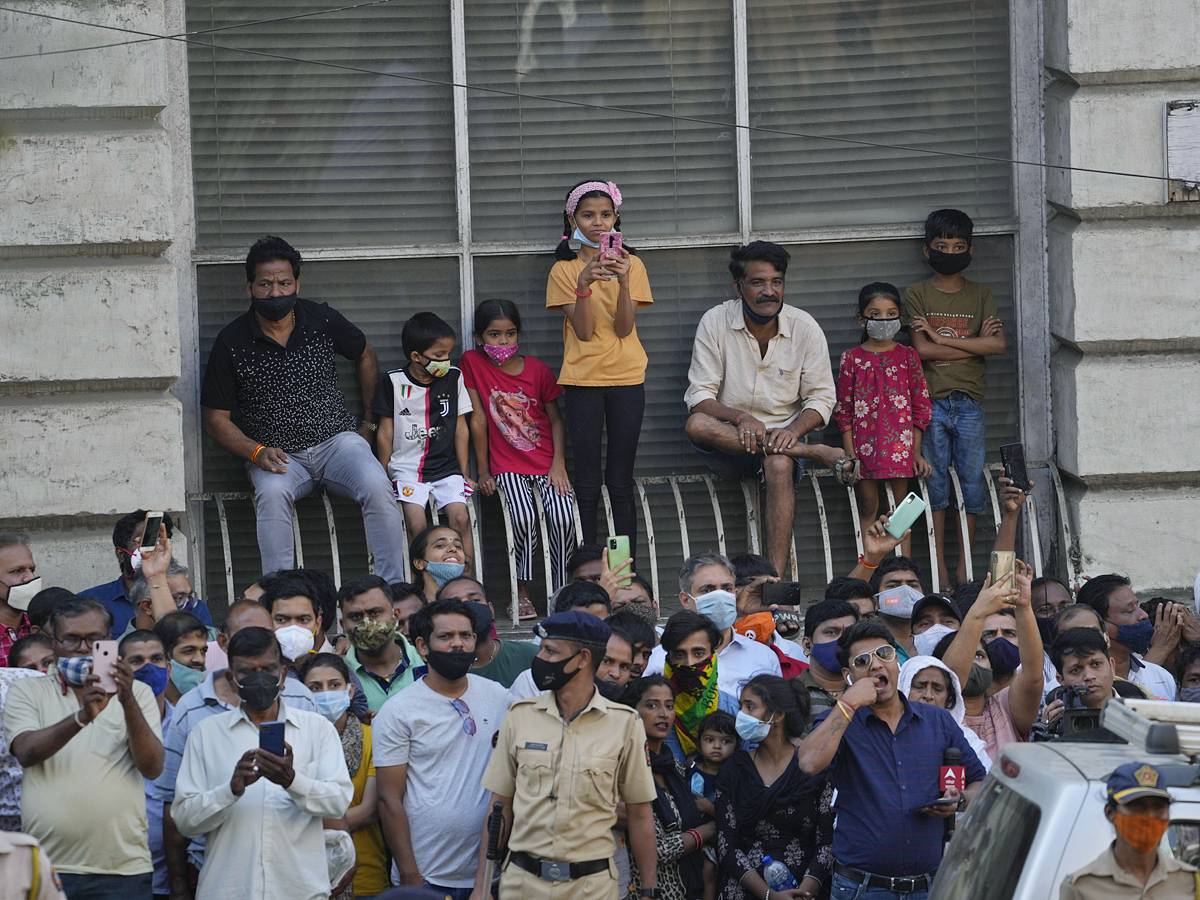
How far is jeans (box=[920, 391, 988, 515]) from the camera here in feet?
30.7

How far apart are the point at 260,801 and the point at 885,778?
2.30 meters

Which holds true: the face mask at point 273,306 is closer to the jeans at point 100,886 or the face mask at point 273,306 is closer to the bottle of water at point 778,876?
the jeans at point 100,886

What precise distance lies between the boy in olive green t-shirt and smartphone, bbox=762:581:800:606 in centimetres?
163

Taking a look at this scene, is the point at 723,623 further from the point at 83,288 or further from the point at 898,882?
the point at 83,288

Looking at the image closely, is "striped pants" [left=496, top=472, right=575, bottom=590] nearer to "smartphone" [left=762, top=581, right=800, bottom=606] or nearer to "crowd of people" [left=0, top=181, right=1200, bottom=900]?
"crowd of people" [left=0, top=181, right=1200, bottom=900]

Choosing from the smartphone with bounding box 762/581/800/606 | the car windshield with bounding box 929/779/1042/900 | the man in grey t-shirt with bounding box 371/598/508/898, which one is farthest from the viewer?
the smartphone with bounding box 762/581/800/606

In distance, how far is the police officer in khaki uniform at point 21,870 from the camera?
14.0 ft

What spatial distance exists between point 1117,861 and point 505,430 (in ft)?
19.7

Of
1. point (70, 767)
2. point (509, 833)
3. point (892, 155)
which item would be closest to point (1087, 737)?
point (509, 833)

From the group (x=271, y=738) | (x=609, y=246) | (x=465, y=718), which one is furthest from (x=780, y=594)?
(x=271, y=738)

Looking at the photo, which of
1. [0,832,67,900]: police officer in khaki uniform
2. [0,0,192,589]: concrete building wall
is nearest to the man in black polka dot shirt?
[0,0,192,589]: concrete building wall

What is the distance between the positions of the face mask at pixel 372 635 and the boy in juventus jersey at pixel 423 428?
2070 mm

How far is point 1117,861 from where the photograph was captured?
137 inches

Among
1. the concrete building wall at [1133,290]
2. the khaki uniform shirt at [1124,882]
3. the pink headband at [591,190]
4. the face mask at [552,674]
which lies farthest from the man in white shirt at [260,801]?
the concrete building wall at [1133,290]
